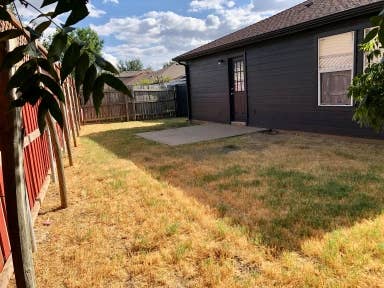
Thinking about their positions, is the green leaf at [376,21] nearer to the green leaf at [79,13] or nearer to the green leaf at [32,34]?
the green leaf at [79,13]

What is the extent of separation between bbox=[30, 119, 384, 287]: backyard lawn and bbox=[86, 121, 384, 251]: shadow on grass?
1cm

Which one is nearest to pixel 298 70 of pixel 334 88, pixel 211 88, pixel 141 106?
pixel 334 88

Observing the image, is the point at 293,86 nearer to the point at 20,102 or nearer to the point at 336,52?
the point at 336,52

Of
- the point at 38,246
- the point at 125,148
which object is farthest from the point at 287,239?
the point at 125,148

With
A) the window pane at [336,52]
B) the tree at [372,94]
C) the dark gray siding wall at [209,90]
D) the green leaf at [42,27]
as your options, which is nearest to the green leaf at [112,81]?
the green leaf at [42,27]

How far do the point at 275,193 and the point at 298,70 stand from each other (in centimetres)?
550

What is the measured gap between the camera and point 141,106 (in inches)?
687

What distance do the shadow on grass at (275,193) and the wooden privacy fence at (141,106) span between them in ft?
34.2

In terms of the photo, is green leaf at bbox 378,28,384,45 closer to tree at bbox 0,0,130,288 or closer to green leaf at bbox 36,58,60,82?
tree at bbox 0,0,130,288

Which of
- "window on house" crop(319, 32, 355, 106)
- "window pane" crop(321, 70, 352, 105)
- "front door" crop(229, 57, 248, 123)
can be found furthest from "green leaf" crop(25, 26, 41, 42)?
"front door" crop(229, 57, 248, 123)

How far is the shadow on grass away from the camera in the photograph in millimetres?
3098

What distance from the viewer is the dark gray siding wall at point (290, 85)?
747cm

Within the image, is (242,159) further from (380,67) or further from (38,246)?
(380,67)

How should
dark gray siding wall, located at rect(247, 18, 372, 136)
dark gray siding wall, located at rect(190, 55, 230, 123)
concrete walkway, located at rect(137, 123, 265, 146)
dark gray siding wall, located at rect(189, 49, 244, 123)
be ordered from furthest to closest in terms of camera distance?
dark gray siding wall, located at rect(190, 55, 230, 123), dark gray siding wall, located at rect(189, 49, 244, 123), concrete walkway, located at rect(137, 123, 265, 146), dark gray siding wall, located at rect(247, 18, 372, 136)
